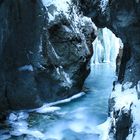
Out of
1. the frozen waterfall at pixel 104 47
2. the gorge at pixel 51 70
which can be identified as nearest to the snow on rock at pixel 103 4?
the gorge at pixel 51 70

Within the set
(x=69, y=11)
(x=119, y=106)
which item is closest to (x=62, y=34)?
(x=69, y=11)

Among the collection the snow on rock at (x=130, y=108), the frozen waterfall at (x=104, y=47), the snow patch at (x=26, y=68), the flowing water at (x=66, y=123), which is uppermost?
the frozen waterfall at (x=104, y=47)

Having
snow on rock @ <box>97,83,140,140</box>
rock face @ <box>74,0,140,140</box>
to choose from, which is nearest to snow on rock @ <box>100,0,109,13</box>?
rock face @ <box>74,0,140,140</box>

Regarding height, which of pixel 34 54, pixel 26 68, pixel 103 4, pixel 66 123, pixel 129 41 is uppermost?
pixel 103 4

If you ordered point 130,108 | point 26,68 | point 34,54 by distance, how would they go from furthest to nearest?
1. point 34,54
2. point 26,68
3. point 130,108

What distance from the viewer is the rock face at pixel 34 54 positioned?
13.5 meters

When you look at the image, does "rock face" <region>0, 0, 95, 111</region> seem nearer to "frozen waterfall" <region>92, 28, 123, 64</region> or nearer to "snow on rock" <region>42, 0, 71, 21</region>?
"snow on rock" <region>42, 0, 71, 21</region>

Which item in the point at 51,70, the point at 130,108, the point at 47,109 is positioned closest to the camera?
the point at 130,108

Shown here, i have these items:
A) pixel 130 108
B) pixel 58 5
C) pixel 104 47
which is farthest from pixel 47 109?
pixel 104 47

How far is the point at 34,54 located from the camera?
14344 millimetres

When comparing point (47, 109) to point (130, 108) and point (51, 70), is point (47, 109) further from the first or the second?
point (130, 108)

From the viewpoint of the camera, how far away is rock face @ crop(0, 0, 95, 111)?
13453mm

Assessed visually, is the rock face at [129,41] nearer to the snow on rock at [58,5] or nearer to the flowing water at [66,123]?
the flowing water at [66,123]

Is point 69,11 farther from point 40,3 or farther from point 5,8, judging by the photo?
point 5,8
